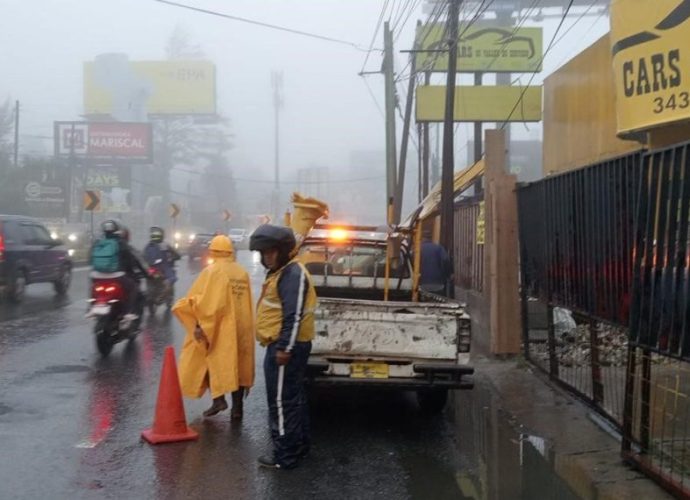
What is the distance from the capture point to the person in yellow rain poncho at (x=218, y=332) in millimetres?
7285

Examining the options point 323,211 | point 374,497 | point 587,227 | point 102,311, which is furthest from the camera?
point 102,311

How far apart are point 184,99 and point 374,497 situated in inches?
3126

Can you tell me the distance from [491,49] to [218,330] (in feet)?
78.0

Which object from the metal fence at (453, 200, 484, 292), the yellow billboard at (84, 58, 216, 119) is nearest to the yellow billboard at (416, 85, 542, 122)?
the metal fence at (453, 200, 484, 292)

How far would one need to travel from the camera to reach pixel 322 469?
618 cm

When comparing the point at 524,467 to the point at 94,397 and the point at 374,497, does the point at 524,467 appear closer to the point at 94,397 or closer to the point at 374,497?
the point at 374,497

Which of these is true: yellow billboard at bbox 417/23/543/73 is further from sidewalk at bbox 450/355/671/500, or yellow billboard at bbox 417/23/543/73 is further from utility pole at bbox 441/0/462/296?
sidewalk at bbox 450/355/671/500

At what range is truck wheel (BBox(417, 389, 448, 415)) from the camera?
25.8 feet

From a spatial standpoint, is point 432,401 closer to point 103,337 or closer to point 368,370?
point 368,370

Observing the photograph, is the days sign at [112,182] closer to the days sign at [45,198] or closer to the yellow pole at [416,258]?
the days sign at [45,198]

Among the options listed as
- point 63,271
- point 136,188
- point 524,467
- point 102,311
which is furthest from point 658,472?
point 136,188

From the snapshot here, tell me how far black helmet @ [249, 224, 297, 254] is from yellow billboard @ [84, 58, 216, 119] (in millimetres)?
76412

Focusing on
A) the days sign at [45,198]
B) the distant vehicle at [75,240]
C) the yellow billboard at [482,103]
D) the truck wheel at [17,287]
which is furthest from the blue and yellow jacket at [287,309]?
the days sign at [45,198]

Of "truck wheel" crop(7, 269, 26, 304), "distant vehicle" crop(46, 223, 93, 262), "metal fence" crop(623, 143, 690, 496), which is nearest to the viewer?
Answer: "metal fence" crop(623, 143, 690, 496)
